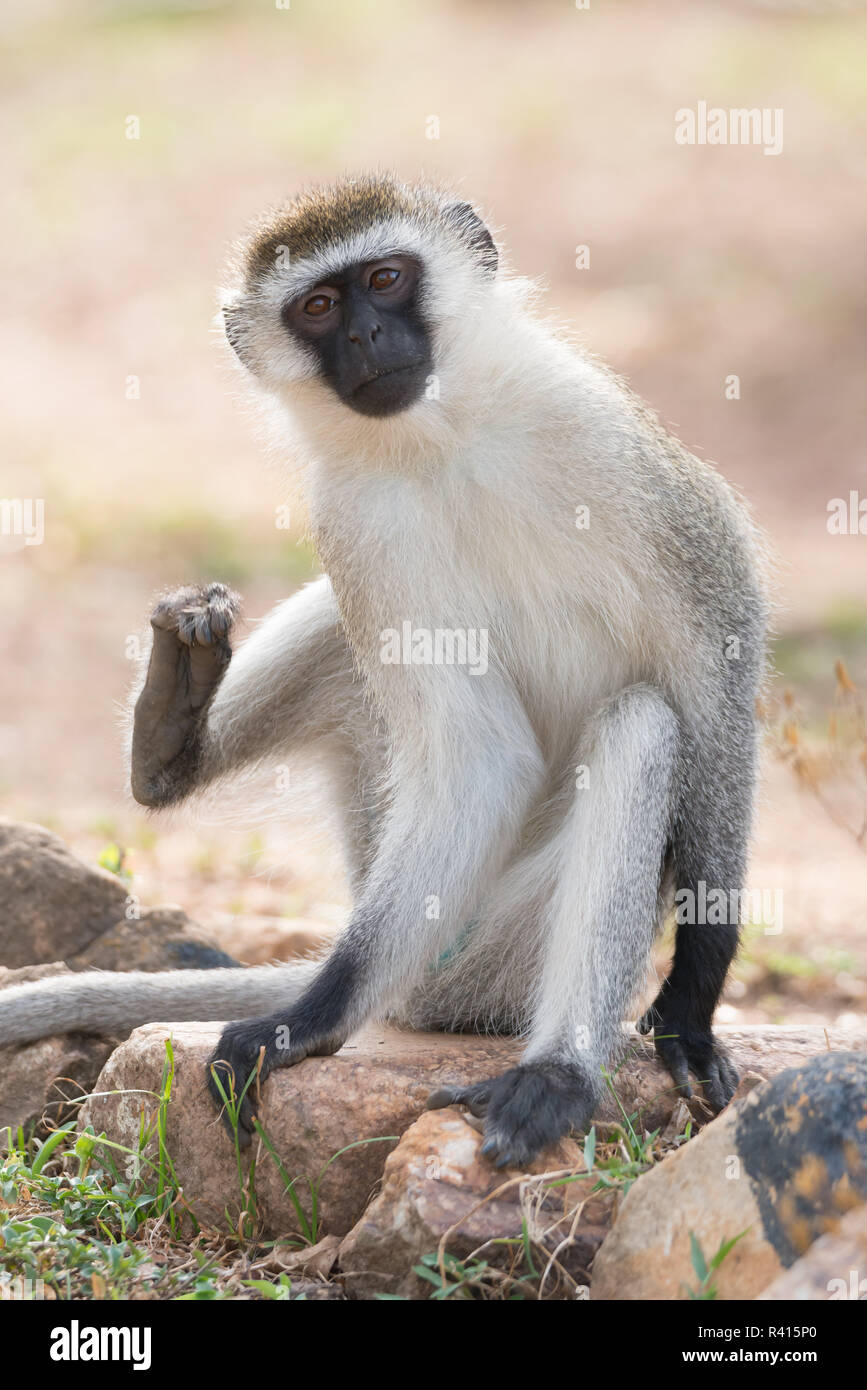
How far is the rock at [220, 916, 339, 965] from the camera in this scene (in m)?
5.89

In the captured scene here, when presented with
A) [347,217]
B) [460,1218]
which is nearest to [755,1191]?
[460,1218]

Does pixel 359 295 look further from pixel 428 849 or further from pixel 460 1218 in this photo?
pixel 460 1218

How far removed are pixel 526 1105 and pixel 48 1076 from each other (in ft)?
5.16

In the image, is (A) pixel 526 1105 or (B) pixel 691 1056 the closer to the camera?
(A) pixel 526 1105

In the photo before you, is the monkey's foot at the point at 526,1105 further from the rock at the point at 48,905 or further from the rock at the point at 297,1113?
the rock at the point at 48,905

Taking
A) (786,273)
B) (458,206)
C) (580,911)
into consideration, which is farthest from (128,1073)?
(786,273)

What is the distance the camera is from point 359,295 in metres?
4.15

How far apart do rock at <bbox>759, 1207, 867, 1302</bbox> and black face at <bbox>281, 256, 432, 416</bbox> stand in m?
2.30

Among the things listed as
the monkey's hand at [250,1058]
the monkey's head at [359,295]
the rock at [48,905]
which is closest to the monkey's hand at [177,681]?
the rock at [48,905]

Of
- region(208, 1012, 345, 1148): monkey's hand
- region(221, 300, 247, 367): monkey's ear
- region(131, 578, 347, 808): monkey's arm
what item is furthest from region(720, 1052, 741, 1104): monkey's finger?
region(221, 300, 247, 367): monkey's ear

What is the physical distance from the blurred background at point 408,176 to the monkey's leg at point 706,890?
1314 millimetres

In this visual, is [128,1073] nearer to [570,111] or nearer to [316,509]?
[316,509]

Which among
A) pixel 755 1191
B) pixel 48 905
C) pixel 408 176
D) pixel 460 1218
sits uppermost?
pixel 408 176

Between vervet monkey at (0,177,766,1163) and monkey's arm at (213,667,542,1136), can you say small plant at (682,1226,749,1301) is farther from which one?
monkey's arm at (213,667,542,1136)
